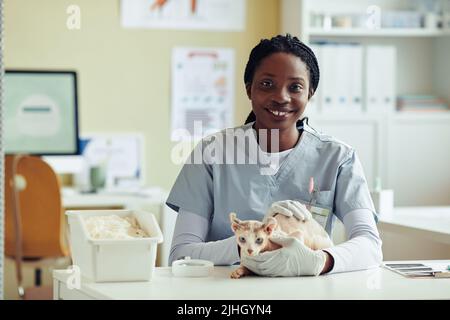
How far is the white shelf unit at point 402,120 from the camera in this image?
4.46 metres

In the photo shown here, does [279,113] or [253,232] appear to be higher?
[279,113]

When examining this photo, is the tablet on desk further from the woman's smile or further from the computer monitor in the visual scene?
the computer monitor

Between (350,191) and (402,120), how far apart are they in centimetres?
261

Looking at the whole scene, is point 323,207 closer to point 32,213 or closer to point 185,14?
point 32,213

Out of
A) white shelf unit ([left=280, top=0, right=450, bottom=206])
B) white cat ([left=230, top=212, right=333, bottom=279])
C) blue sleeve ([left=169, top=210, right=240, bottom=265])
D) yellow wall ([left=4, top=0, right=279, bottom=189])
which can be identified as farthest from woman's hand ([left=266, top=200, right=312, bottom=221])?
yellow wall ([left=4, top=0, right=279, bottom=189])

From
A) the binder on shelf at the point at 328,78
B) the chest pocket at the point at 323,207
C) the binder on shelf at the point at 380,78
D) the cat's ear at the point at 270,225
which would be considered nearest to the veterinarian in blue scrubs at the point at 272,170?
the chest pocket at the point at 323,207

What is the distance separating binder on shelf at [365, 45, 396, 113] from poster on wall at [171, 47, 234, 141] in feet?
2.48

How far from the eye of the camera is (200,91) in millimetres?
4699

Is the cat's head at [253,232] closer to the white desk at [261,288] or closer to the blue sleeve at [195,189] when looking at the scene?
the white desk at [261,288]

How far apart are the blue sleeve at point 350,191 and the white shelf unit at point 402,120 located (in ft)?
7.55

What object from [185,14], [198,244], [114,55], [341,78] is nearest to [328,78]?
[341,78]

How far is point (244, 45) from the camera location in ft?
15.5
